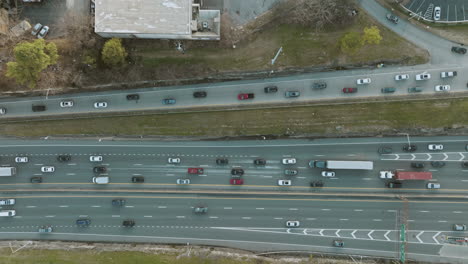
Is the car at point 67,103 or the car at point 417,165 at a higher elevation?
the car at point 67,103

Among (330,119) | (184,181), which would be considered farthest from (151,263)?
(330,119)

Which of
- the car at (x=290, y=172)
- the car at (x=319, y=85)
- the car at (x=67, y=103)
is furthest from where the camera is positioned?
the car at (x=67, y=103)

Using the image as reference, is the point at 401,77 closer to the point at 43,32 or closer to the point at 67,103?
the point at 67,103

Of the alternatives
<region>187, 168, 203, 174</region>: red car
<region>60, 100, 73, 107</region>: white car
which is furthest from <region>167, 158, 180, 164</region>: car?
<region>60, 100, 73, 107</region>: white car

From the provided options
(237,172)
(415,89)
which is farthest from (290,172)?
(415,89)

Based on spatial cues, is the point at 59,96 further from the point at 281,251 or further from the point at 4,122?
the point at 281,251

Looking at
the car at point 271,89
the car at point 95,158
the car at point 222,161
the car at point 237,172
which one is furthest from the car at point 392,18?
the car at point 95,158

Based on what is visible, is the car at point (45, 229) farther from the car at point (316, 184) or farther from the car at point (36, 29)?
the car at point (316, 184)

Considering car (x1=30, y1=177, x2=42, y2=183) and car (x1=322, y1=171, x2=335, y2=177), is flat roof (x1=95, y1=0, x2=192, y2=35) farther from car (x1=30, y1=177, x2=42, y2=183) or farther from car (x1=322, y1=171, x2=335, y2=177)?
car (x1=322, y1=171, x2=335, y2=177)
